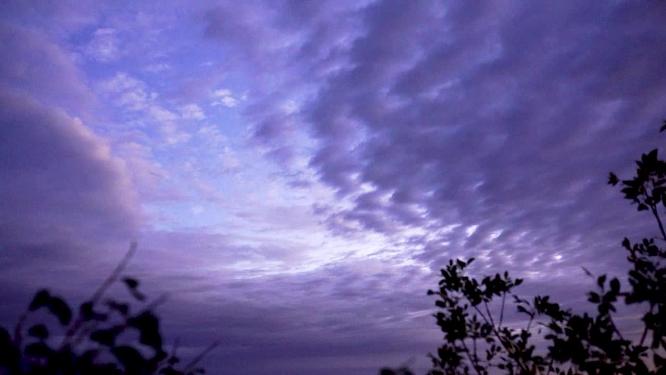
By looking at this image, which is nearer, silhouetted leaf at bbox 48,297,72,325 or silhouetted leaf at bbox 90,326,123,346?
silhouetted leaf at bbox 90,326,123,346

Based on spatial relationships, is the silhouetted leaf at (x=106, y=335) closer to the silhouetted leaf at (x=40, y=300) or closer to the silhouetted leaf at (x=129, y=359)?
the silhouetted leaf at (x=129, y=359)

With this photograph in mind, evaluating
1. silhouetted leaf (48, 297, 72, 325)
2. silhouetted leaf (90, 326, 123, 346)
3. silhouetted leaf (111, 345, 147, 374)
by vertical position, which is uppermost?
silhouetted leaf (48, 297, 72, 325)


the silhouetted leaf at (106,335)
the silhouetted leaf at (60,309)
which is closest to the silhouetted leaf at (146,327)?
the silhouetted leaf at (106,335)

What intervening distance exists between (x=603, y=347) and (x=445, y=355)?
453cm

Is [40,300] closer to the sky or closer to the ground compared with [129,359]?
closer to the sky

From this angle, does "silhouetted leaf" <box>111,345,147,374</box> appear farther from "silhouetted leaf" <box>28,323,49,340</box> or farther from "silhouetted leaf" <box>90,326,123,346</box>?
"silhouetted leaf" <box>28,323,49,340</box>

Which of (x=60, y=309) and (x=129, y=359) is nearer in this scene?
(x=129, y=359)

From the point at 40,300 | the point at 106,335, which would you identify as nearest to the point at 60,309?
the point at 40,300

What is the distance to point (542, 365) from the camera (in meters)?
7.70

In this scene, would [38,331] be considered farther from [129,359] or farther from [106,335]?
[129,359]

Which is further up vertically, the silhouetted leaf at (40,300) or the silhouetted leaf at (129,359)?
the silhouetted leaf at (40,300)

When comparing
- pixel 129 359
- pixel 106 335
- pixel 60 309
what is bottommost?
pixel 129 359

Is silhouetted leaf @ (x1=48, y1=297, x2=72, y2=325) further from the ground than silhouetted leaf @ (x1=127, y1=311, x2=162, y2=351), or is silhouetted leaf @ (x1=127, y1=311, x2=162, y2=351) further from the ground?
silhouetted leaf @ (x1=48, y1=297, x2=72, y2=325)

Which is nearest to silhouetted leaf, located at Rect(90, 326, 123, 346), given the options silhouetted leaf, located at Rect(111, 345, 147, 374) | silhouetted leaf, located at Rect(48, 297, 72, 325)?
silhouetted leaf, located at Rect(111, 345, 147, 374)
